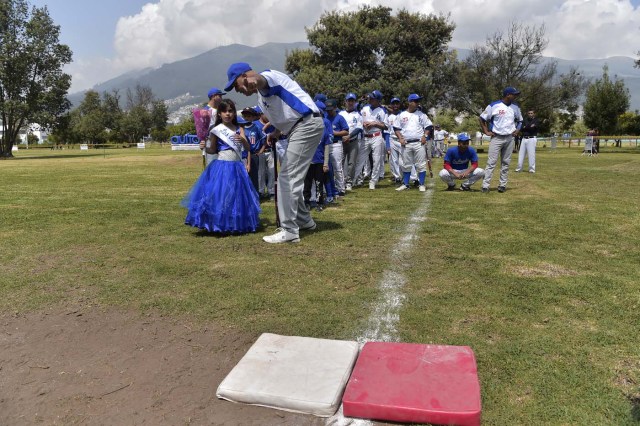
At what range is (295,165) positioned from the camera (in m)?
6.18

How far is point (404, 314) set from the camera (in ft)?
12.4

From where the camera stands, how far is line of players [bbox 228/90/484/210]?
30.8 feet

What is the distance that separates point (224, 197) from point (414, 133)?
5686 mm

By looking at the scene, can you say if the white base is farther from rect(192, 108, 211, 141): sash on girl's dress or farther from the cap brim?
rect(192, 108, 211, 141): sash on girl's dress

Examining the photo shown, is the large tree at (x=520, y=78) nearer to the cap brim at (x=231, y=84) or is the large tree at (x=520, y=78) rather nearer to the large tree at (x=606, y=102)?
the large tree at (x=606, y=102)

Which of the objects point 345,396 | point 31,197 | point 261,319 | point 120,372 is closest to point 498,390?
point 345,396

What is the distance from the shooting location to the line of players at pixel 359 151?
9.39m

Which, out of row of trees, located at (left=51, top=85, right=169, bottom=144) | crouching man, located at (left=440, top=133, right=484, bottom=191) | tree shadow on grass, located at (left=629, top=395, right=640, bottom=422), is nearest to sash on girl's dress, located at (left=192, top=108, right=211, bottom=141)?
crouching man, located at (left=440, top=133, right=484, bottom=191)

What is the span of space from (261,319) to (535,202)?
711 cm

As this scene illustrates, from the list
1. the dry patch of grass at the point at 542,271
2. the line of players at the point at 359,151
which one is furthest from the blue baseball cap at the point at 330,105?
the dry patch of grass at the point at 542,271

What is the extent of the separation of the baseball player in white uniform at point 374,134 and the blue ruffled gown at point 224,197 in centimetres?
545

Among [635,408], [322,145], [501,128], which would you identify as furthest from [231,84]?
[501,128]

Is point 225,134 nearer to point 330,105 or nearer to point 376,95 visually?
point 330,105

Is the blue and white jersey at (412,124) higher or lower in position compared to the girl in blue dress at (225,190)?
higher
